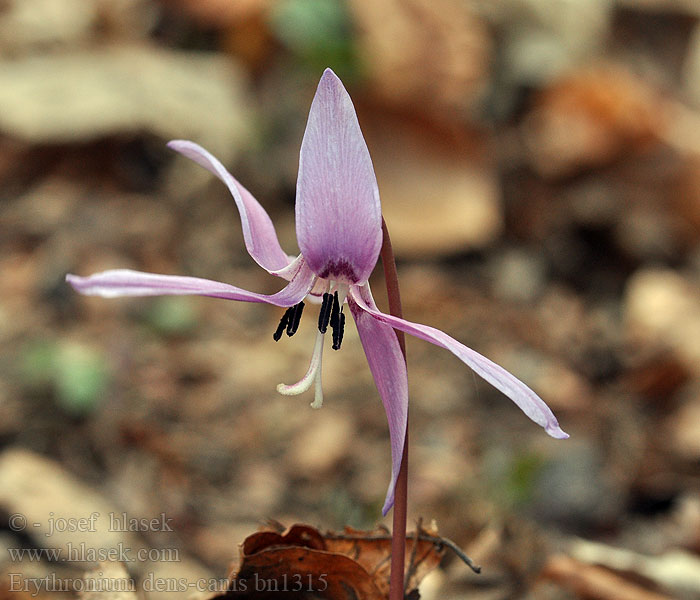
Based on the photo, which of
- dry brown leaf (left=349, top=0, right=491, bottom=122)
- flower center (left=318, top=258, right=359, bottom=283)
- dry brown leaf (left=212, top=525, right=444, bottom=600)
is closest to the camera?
flower center (left=318, top=258, right=359, bottom=283)

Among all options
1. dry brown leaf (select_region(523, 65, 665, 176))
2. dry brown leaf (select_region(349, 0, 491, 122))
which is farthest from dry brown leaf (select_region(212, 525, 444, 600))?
dry brown leaf (select_region(523, 65, 665, 176))

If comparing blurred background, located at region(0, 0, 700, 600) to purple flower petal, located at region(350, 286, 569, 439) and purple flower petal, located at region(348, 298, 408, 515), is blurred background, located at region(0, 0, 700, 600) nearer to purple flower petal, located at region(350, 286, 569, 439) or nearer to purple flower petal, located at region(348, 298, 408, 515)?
purple flower petal, located at region(348, 298, 408, 515)

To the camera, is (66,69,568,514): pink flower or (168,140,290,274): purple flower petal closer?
(66,69,568,514): pink flower

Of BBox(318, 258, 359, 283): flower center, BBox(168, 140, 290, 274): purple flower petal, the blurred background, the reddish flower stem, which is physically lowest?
the reddish flower stem

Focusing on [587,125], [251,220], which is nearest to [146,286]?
[251,220]

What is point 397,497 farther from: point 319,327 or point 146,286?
point 146,286

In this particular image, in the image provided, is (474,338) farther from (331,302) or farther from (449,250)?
(331,302)

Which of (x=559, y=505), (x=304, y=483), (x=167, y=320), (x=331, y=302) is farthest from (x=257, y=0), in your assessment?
(x=331, y=302)

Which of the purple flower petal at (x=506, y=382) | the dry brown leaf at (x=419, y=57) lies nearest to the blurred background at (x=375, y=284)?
the dry brown leaf at (x=419, y=57)
